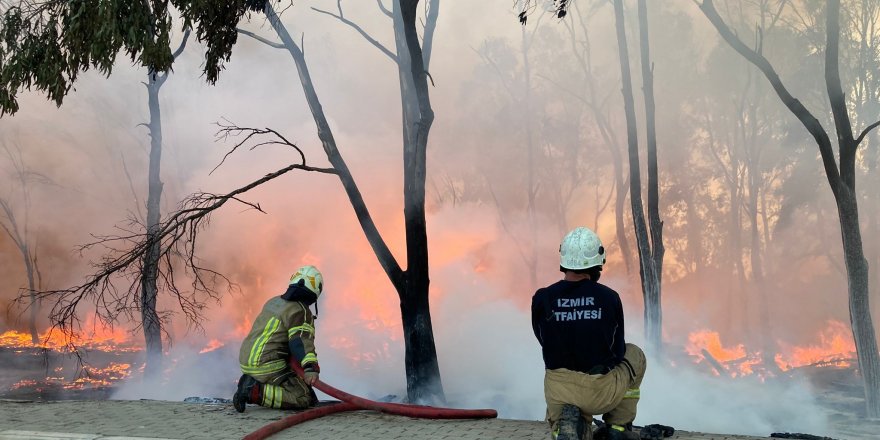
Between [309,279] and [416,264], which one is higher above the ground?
[416,264]

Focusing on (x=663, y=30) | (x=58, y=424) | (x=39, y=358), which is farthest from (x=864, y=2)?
(x=39, y=358)

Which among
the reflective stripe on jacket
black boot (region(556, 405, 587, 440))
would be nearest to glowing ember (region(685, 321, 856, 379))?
the reflective stripe on jacket

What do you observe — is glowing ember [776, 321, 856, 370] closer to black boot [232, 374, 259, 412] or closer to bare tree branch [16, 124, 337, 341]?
bare tree branch [16, 124, 337, 341]

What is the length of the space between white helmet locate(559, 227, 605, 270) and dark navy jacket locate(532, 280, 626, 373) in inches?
4.4

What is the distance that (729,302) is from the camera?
32.0m

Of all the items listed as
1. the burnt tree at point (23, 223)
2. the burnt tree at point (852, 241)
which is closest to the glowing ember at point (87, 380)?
the burnt tree at point (23, 223)

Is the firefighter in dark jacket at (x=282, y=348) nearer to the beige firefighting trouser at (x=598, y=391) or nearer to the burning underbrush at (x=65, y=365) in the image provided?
the beige firefighting trouser at (x=598, y=391)

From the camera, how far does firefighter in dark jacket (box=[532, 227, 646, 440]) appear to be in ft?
15.9

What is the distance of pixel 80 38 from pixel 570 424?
7.44m

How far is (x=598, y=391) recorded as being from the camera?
15.9ft

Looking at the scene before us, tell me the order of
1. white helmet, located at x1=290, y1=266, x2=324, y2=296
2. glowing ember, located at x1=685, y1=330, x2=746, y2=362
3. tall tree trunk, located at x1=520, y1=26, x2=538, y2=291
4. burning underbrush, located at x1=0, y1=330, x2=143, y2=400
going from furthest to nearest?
tall tree trunk, located at x1=520, y1=26, x2=538, y2=291 → glowing ember, located at x1=685, y1=330, x2=746, y2=362 → burning underbrush, located at x1=0, y1=330, x2=143, y2=400 → white helmet, located at x1=290, y1=266, x2=324, y2=296

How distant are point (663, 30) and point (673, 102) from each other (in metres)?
2.85

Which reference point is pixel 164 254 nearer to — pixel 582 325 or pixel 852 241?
pixel 582 325

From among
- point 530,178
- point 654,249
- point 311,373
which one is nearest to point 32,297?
point 530,178
